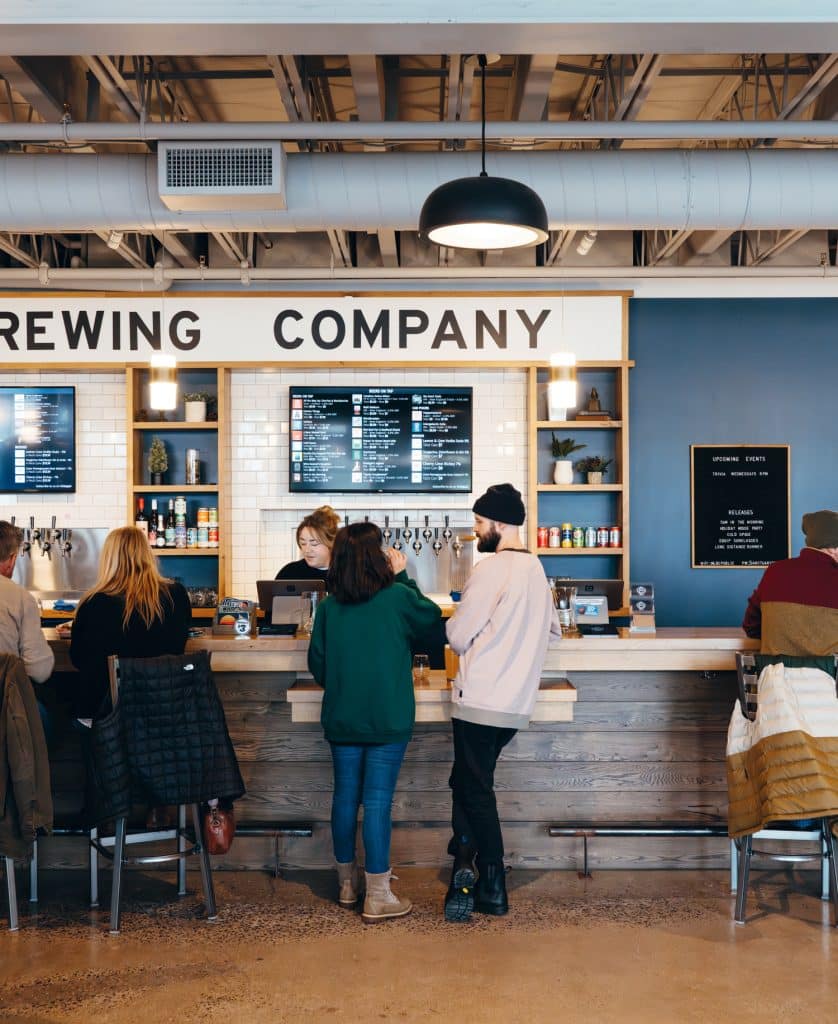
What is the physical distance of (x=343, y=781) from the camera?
12.5ft

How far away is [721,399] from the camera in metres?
7.19

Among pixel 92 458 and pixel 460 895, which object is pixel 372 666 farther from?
pixel 92 458

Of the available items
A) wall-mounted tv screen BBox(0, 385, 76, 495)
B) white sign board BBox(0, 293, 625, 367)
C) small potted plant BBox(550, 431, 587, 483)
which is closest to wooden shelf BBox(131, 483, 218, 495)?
wall-mounted tv screen BBox(0, 385, 76, 495)

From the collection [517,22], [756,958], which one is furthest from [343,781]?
[517,22]

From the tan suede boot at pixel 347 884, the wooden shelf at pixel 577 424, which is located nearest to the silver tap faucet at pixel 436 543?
the wooden shelf at pixel 577 424

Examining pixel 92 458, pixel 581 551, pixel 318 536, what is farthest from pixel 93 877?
pixel 581 551

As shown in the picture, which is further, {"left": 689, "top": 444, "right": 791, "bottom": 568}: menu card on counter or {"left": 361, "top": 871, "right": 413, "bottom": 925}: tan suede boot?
{"left": 689, "top": 444, "right": 791, "bottom": 568}: menu card on counter

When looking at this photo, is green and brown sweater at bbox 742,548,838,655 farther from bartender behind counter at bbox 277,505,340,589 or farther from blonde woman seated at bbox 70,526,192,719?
blonde woman seated at bbox 70,526,192,719

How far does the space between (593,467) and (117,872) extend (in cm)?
418

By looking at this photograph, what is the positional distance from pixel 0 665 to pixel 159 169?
237cm

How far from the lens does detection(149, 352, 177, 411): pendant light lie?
595 cm

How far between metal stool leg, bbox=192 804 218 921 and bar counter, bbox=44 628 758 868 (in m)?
0.48

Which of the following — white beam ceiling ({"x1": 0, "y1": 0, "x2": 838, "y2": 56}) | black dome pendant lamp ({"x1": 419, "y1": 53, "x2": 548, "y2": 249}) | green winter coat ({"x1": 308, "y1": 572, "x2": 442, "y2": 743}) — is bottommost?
green winter coat ({"x1": 308, "y1": 572, "x2": 442, "y2": 743})

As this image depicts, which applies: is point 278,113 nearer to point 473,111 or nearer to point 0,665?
point 473,111
